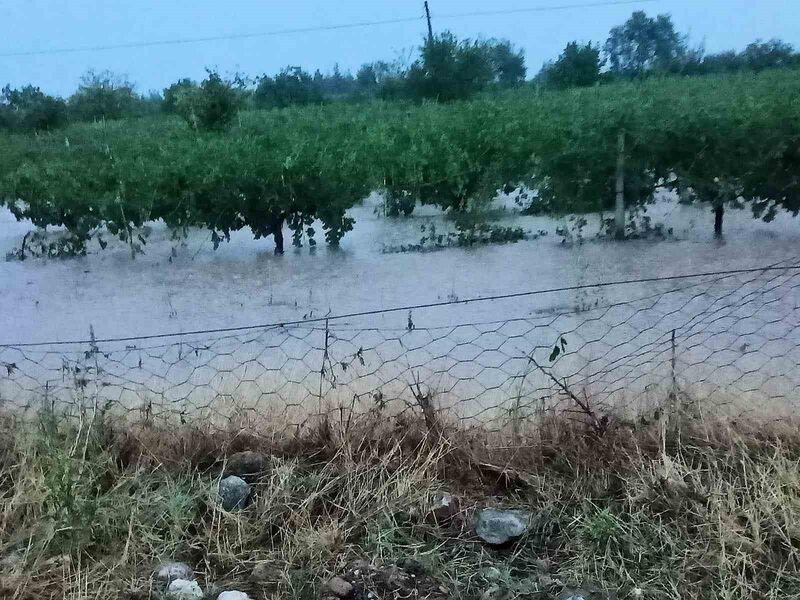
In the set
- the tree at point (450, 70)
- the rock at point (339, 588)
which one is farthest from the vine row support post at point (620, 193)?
the rock at point (339, 588)

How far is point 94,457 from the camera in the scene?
116 inches

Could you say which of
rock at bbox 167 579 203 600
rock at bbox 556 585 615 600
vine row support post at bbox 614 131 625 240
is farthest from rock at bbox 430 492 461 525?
vine row support post at bbox 614 131 625 240

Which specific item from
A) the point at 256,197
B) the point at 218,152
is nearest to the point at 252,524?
the point at 256,197

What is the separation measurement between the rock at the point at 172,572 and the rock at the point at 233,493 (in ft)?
0.93

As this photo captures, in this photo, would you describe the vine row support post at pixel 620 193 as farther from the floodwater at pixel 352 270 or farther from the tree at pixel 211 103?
the tree at pixel 211 103

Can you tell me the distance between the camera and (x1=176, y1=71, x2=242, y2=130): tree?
354cm

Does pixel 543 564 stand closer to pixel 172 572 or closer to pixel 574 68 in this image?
pixel 172 572

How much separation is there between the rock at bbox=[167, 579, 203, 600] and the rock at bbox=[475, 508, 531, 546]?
101cm

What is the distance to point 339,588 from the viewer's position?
8.18 feet

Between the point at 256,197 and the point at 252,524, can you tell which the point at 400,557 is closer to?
the point at 252,524

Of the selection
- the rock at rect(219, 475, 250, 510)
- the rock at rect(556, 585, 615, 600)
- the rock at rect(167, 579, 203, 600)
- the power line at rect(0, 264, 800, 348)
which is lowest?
the rock at rect(556, 585, 615, 600)

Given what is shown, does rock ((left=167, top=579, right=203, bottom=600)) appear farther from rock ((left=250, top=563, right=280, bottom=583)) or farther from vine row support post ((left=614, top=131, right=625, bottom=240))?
vine row support post ((left=614, top=131, right=625, bottom=240))

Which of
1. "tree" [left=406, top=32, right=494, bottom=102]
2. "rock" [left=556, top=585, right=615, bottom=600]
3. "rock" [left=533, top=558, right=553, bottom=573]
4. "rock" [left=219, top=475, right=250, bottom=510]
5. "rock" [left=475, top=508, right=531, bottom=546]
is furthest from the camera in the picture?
"tree" [left=406, top=32, right=494, bottom=102]

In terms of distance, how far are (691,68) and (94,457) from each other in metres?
3.08
